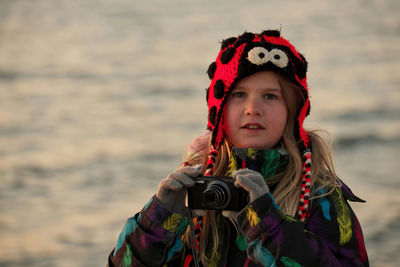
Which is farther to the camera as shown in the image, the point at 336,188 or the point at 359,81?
the point at 359,81

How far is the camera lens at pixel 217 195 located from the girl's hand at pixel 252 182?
49 mm

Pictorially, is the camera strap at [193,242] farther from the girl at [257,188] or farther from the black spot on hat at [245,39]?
the black spot on hat at [245,39]

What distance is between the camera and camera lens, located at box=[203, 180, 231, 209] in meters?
2.58

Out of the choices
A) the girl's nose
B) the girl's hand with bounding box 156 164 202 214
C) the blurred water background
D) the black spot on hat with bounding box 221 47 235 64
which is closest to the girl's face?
the girl's nose

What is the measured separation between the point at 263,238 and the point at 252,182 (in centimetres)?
18

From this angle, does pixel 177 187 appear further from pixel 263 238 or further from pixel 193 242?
pixel 263 238

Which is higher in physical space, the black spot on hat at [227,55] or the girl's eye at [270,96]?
the black spot on hat at [227,55]

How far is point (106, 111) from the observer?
8867 mm

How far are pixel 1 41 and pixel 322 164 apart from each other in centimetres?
1094

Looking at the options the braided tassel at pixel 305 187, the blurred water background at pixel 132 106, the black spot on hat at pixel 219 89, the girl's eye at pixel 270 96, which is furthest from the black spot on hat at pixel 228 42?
the blurred water background at pixel 132 106

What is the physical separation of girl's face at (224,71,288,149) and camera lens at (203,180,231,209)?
306 mm

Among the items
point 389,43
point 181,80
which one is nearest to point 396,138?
point 181,80

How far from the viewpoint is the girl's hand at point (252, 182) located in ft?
8.34

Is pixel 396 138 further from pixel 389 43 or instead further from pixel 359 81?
pixel 389 43
